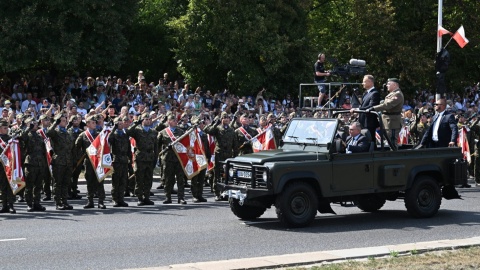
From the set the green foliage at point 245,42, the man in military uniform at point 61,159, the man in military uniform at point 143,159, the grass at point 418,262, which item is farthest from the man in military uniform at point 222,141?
the green foliage at point 245,42

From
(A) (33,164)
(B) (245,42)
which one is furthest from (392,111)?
(B) (245,42)

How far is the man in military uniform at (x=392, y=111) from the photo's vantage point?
1562 centimetres

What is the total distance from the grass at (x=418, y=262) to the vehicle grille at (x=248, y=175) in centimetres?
325

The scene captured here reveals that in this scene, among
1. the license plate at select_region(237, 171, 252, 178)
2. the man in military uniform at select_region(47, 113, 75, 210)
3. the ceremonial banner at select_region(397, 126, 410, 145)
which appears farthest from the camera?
the ceremonial banner at select_region(397, 126, 410, 145)

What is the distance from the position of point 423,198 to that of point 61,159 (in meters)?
7.44

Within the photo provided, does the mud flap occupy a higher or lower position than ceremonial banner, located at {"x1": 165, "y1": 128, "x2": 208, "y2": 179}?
lower

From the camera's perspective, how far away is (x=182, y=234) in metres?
14.0

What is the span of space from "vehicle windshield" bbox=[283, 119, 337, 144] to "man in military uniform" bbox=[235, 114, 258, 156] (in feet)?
15.5

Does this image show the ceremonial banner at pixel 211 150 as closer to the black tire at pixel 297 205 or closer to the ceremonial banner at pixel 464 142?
the black tire at pixel 297 205

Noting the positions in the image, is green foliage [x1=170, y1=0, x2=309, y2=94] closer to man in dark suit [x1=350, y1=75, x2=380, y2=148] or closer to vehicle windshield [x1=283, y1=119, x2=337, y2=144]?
man in dark suit [x1=350, y1=75, x2=380, y2=148]

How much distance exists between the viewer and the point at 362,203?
1630 cm

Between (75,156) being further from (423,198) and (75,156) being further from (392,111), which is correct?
(423,198)

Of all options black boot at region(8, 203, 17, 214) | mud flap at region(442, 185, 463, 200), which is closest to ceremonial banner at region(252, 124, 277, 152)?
mud flap at region(442, 185, 463, 200)

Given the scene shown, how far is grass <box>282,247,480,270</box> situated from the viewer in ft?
35.1
